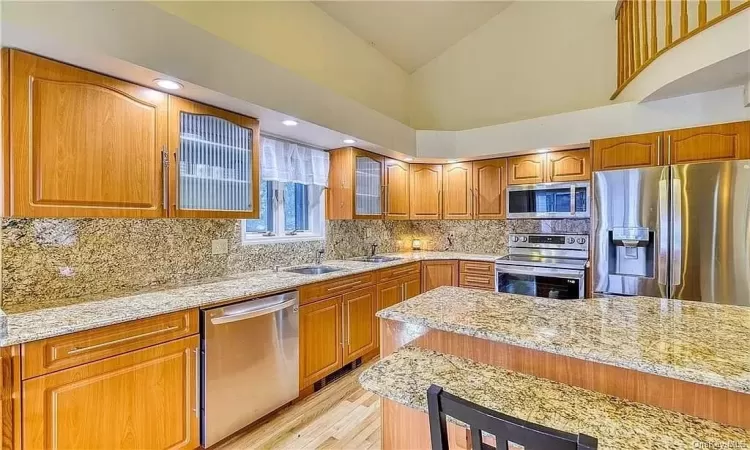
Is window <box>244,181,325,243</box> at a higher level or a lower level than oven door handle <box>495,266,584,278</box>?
higher

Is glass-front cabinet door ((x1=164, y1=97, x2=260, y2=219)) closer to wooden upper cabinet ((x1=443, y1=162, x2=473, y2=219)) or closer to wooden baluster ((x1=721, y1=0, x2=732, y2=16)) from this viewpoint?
wooden upper cabinet ((x1=443, y1=162, x2=473, y2=219))

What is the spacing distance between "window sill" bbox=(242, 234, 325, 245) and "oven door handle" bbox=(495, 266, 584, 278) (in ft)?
6.46

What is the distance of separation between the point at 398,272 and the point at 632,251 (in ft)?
6.70

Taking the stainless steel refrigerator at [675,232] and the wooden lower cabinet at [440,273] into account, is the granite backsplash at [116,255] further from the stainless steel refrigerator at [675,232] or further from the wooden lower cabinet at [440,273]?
the stainless steel refrigerator at [675,232]

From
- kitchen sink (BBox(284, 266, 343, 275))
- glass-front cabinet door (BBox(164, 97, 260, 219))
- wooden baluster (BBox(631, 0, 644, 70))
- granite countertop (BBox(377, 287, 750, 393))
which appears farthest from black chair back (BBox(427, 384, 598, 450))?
wooden baluster (BBox(631, 0, 644, 70))

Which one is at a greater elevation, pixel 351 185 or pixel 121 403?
pixel 351 185

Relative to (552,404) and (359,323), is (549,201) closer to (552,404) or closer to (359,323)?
(359,323)

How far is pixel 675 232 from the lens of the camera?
2660 mm

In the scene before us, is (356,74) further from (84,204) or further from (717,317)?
(717,317)

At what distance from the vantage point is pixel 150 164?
75.7 inches

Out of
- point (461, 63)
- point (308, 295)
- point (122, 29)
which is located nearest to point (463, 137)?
point (461, 63)

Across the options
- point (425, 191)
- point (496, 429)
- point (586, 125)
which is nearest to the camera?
point (496, 429)

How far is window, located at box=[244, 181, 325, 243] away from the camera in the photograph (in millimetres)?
3034


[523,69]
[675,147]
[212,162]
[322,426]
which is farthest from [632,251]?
[212,162]
